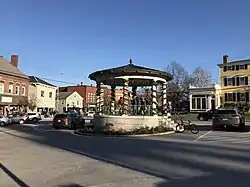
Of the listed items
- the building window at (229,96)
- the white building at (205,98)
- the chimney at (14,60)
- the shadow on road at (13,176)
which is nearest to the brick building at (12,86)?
the chimney at (14,60)

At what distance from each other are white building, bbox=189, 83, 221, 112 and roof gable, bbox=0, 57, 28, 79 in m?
31.0

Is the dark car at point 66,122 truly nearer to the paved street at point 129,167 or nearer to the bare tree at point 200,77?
the paved street at point 129,167

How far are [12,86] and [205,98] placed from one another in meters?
33.7

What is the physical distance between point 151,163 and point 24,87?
4924 cm

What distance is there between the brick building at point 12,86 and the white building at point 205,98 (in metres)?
30.2

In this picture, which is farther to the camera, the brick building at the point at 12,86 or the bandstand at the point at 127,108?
the brick building at the point at 12,86

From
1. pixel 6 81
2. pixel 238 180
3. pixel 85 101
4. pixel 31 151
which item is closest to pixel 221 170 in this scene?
pixel 238 180

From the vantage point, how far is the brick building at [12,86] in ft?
161

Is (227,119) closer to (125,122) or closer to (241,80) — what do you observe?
(125,122)

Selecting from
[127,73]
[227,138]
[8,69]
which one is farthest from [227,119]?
[8,69]

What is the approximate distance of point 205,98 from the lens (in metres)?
54.3

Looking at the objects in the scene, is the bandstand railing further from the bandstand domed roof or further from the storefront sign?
the storefront sign

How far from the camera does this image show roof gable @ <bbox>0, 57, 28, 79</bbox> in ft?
164

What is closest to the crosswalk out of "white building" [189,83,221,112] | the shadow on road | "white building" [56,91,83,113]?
the shadow on road
